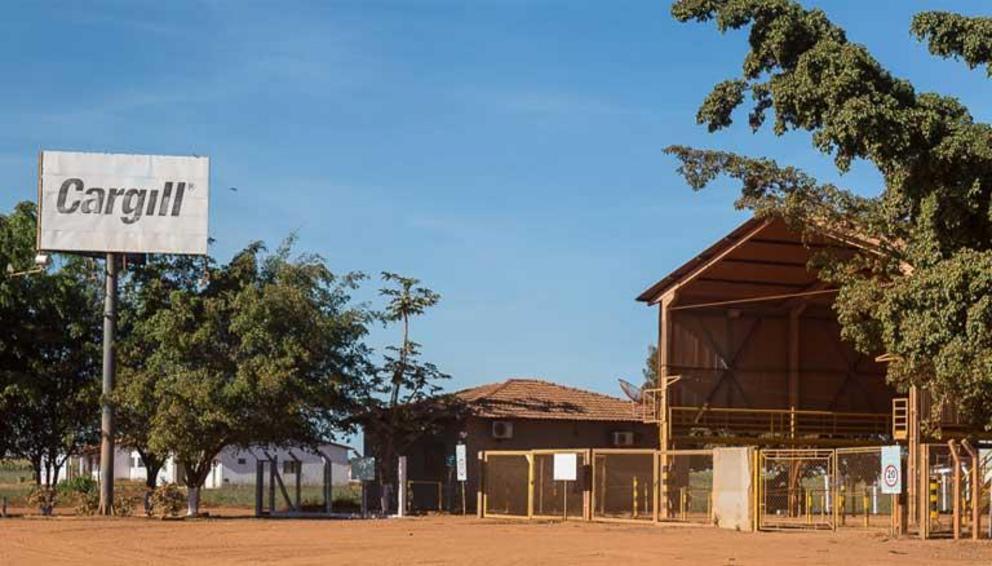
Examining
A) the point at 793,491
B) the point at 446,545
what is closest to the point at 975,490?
the point at 446,545

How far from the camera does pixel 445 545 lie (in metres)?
30.8

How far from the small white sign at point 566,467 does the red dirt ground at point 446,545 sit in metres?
2.00

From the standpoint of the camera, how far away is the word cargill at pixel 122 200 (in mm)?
44969

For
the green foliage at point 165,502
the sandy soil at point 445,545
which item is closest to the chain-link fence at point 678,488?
the sandy soil at point 445,545

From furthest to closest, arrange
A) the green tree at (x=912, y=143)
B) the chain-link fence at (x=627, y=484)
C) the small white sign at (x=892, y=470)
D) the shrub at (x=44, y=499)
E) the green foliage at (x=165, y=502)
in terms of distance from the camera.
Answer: the chain-link fence at (x=627, y=484) → the shrub at (x=44, y=499) → the green foliage at (x=165, y=502) → the small white sign at (x=892, y=470) → the green tree at (x=912, y=143)

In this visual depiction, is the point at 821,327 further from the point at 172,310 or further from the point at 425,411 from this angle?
the point at 172,310

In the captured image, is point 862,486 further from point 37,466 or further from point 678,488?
point 37,466

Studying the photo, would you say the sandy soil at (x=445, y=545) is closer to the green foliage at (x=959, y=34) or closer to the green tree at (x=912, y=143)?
the green tree at (x=912, y=143)

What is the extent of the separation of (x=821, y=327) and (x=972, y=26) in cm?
2718

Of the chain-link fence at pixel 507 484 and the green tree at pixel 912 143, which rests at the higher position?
the green tree at pixel 912 143

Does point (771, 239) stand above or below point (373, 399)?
above

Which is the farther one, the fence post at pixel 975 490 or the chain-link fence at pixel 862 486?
the chain-link fence at pixel 862 486

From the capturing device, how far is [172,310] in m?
46.3

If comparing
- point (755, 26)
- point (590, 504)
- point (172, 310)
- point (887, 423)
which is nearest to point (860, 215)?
point (755, 26)
